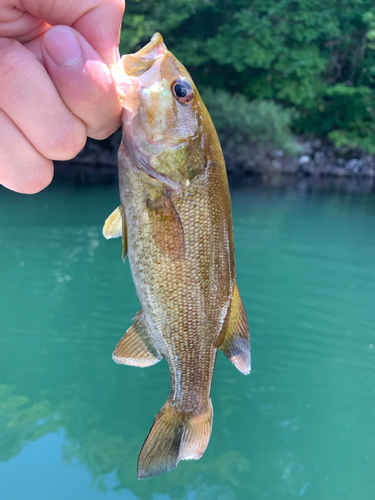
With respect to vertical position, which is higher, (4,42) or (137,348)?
(4,42)

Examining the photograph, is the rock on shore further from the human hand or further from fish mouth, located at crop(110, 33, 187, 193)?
the human hand

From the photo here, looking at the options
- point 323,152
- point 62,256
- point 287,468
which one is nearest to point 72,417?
point 287,468

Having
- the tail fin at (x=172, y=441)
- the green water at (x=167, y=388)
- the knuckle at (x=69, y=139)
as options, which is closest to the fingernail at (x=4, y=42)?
the knuckle at (x=69, y=139)

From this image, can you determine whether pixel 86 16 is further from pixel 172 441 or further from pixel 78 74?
pixel 172 441

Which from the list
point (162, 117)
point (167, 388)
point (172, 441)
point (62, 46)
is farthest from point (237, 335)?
point (167, 388)

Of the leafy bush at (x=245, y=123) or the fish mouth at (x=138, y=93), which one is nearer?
the fish mouth at (x=138, y=93)

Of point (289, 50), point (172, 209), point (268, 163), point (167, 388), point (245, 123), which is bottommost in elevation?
point (268, 163)

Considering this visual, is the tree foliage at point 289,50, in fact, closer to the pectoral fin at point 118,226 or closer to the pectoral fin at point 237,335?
the pectoral fin at point 118,226
